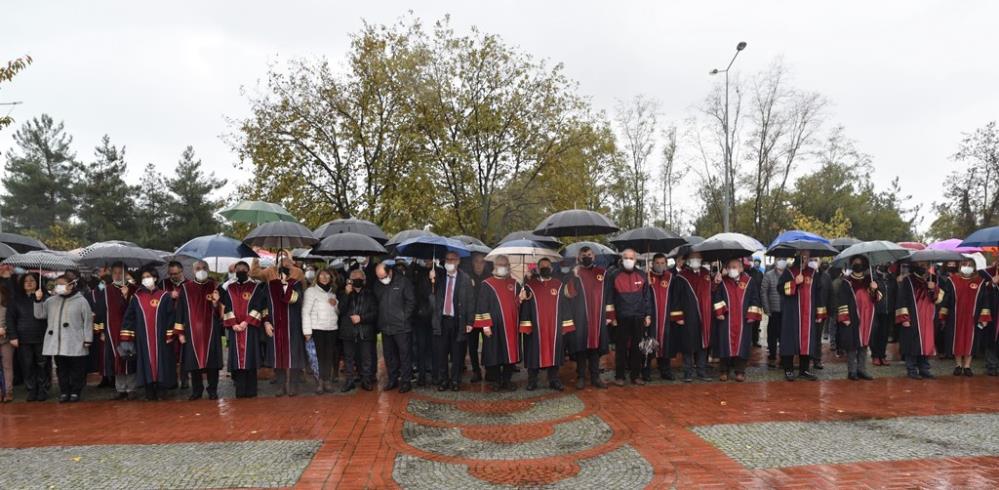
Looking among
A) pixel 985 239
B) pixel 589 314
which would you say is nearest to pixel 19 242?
pixel 589 314

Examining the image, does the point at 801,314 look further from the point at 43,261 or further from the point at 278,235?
the point at 43,261

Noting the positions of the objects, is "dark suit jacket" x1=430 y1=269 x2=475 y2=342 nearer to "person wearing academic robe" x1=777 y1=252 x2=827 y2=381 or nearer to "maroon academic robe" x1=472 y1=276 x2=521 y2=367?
"maroon academic robe" x1=472 y1=276 x2=521 y2=367

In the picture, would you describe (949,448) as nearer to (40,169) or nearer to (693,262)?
(693,262)

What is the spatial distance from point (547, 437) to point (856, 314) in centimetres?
558

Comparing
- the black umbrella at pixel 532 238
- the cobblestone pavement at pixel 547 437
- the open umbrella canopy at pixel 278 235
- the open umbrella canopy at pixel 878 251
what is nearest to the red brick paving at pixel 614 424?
the cobblestone pavement at pixel 547 437

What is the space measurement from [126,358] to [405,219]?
10637 mm

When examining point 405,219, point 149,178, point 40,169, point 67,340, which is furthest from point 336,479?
point 40,169

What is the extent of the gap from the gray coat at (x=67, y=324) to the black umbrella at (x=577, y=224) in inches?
260

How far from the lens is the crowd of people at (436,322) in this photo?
344 inches

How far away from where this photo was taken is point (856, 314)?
9211 mm

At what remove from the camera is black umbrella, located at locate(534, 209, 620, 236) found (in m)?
8.91

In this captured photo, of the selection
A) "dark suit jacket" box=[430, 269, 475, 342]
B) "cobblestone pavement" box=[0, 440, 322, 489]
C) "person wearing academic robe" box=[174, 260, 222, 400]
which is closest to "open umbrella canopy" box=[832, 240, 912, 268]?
"dark suit jacket" box=[430, 269, 475, 342]

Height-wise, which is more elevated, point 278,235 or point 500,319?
point 278,235

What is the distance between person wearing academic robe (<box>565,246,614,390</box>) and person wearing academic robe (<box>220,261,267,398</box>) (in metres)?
4.39
